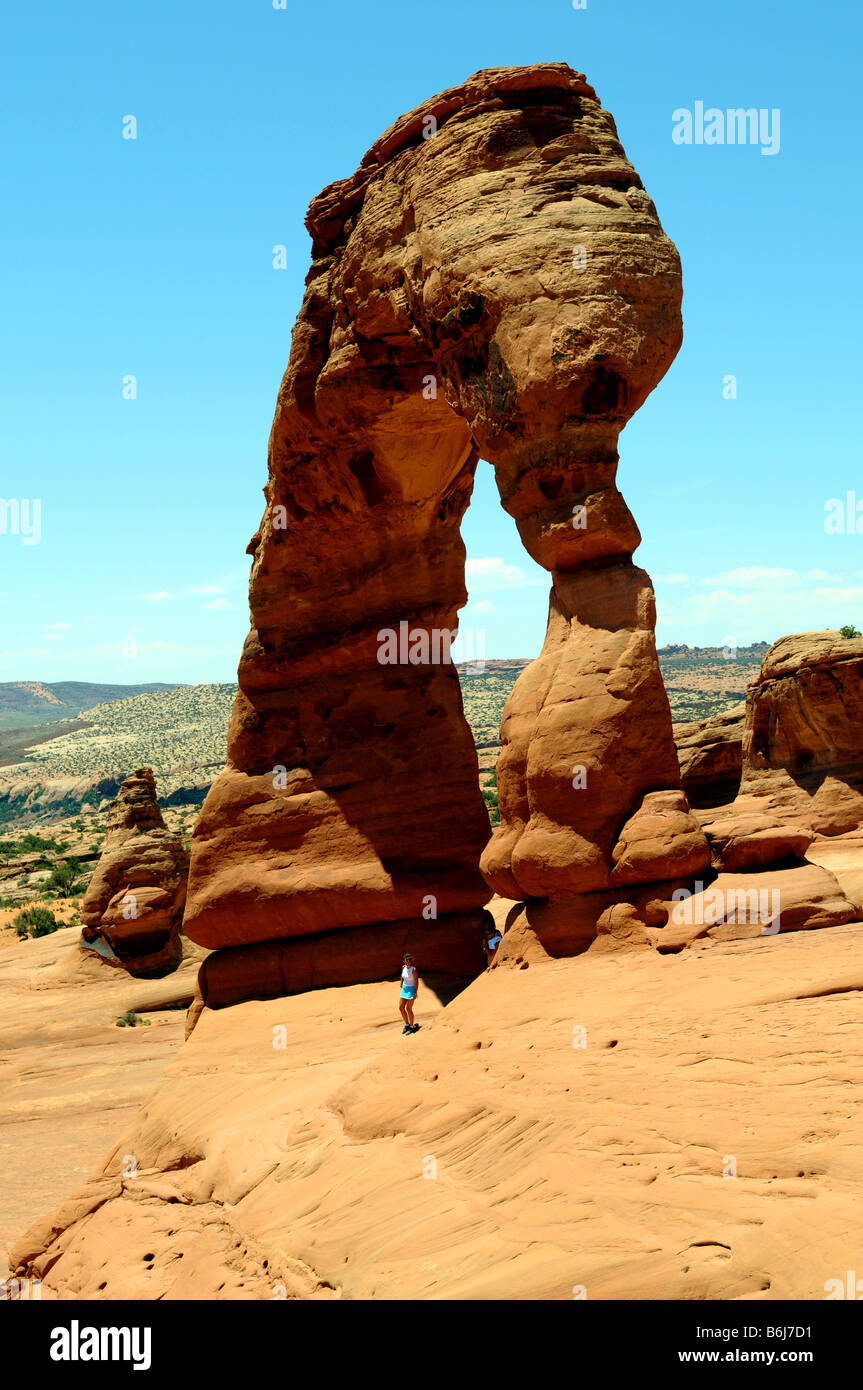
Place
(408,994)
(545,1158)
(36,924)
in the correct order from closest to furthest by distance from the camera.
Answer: (545,1158), (408,994), (36,924)

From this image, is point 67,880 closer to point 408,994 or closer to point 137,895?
point 137,895

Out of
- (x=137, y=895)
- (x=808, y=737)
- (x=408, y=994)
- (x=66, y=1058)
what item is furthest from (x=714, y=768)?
(x=408, y=994)

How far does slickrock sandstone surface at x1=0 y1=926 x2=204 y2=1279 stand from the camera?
35.4ft

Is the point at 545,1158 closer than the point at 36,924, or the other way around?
the point at 545,1158

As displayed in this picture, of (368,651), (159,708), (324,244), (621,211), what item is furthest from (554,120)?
(159,708)

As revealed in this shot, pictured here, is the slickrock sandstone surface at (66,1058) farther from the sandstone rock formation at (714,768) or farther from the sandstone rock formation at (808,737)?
the sandstone rock formation at (714,768)

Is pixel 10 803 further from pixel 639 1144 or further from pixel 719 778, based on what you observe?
pixel 639 1144

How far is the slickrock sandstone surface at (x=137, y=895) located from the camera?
64.7ft

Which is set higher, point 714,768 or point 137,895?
point 714,768

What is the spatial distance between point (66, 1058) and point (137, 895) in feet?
16.5

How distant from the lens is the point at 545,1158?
493 centimetres

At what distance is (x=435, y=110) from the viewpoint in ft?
31.6

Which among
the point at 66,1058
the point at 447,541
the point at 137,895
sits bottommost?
the point at 66,1058

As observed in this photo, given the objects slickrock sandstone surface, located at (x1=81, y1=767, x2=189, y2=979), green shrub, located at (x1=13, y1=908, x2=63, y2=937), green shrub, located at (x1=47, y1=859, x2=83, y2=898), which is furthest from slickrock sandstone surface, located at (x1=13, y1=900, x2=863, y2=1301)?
green shrub, located at (x1=47, y1=859, x2=83, y2=898)
